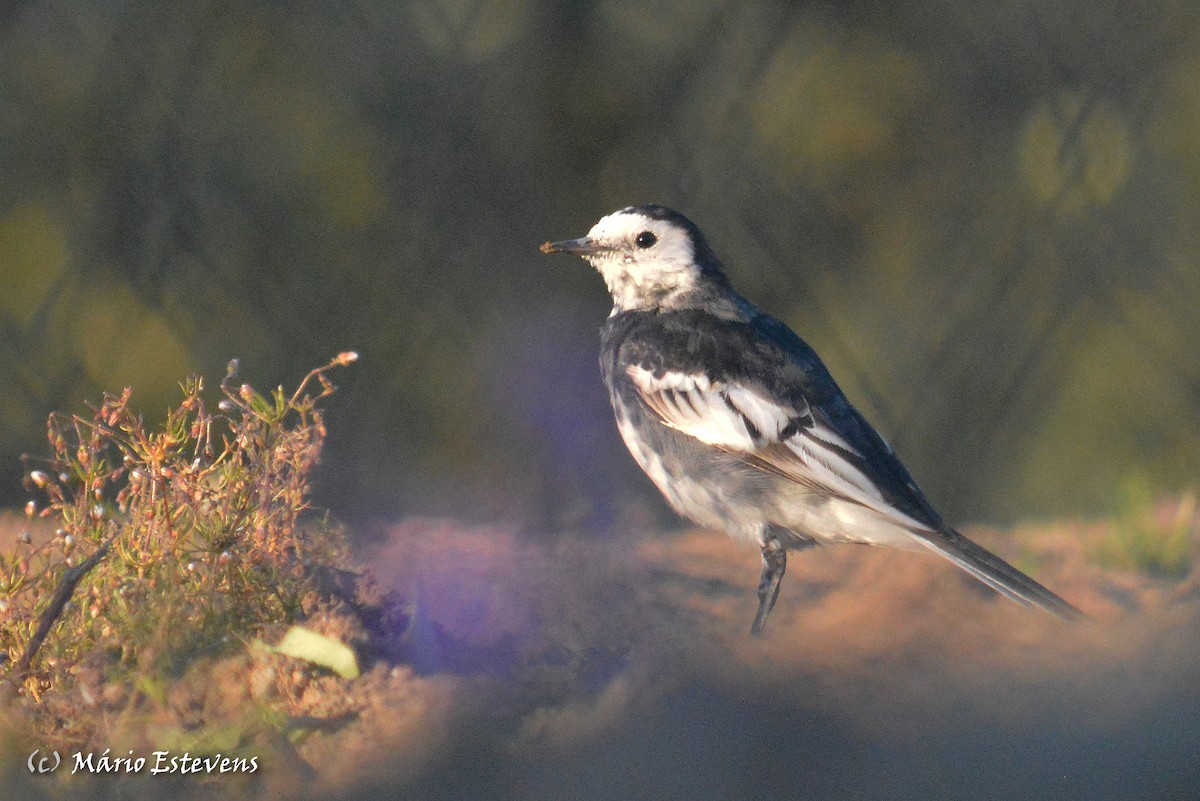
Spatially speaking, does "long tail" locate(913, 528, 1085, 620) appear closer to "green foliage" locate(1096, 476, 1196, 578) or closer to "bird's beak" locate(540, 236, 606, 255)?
"green foliage" locate(1096, 476, 1196, 578)

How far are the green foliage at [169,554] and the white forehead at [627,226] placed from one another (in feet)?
2.85

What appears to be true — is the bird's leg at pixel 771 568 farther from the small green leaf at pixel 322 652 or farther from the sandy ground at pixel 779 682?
the small green leaf at pixel 322 652

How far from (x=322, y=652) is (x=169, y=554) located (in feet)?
1.25

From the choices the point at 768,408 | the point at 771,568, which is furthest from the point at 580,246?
the point at 771,568

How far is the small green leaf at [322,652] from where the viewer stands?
1657 millimetres

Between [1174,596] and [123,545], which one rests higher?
[1174,596]

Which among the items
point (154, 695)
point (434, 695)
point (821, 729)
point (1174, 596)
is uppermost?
point (1174, 596)

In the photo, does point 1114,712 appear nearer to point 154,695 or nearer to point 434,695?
point 434,695

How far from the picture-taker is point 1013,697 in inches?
48.2

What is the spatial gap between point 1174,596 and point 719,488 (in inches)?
35.6

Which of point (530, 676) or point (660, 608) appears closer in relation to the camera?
point (530, 676)

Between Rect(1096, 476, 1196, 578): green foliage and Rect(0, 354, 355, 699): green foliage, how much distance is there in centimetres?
131

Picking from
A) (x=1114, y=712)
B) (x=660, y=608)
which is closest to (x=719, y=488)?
(x=660, y=608)

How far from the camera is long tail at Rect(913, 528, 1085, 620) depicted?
1807mm
